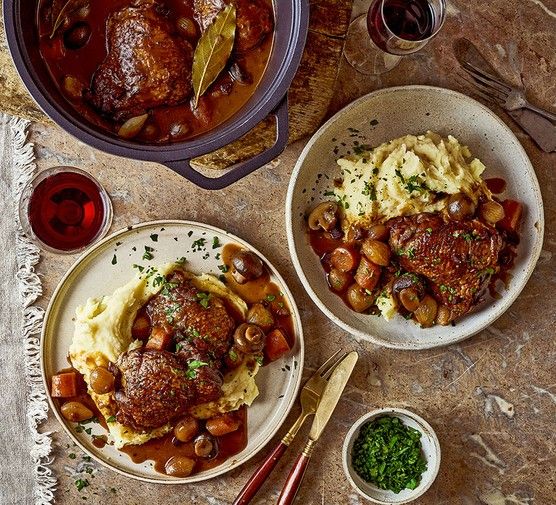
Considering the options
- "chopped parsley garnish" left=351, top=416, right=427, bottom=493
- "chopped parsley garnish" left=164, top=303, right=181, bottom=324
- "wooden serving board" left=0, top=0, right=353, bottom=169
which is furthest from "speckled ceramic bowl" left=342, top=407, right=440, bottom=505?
"wooden serving board" left=0, top=0, right=353, bottom=169

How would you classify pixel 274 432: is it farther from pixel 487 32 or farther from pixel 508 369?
pixel 487 32

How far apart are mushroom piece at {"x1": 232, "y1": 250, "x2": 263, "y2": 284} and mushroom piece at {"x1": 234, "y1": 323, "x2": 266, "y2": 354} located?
27 cm

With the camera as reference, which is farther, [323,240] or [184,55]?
[323,240]

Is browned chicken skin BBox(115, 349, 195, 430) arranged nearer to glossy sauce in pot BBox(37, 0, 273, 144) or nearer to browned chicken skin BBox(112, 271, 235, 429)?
browned chicken skin BBox(112, 271, 235, 429)

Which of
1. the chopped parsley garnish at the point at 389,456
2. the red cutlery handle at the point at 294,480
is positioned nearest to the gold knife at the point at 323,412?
the red cutlery handle at the point at 294,480

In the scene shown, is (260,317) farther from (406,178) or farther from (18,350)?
(18,350)

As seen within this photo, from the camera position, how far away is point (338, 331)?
4250 millimetres

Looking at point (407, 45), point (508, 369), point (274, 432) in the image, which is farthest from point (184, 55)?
point (508, 369)

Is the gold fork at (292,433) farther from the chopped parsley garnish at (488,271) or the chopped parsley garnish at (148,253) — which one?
the chopped parsley garnish at (148,253)

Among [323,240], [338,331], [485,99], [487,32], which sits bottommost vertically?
[338,331]

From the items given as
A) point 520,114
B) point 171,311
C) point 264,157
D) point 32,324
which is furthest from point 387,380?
point 32,324

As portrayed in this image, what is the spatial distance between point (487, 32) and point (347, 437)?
233cm

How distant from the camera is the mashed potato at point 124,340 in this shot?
12.9ft

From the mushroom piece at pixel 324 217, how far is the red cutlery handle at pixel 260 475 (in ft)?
3.98
